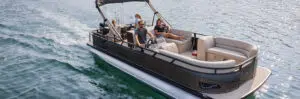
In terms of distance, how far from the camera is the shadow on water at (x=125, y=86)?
10.4 m

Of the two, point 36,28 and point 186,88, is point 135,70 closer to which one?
point 186,88

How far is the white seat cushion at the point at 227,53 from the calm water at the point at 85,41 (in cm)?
178

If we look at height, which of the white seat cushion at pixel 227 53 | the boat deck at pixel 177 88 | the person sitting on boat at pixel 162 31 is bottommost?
the boat deck at pixel 177 88

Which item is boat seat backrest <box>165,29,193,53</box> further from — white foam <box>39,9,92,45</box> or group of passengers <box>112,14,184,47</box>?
white foam <box>39,9,92,45</box>

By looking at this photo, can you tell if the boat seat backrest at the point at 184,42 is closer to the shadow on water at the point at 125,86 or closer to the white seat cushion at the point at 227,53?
the white seat cushion at the point at 227,53

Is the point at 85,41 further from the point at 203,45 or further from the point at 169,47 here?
the point at 203,45

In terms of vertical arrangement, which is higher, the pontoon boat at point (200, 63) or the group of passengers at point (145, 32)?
the group of passengers at point (145, 32)

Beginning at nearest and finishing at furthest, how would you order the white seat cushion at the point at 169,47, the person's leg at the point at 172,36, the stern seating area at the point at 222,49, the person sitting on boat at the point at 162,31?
the stern seating area at the point at 222,49
the white seat cushion at the point at 169,47
the person's leg at the point at 172,36
the person sitting on boat at the point at 162,31

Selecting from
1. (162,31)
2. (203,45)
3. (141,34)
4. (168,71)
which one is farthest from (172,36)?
(168,71)

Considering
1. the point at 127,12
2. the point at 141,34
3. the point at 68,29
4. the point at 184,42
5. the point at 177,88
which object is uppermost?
the point at 127,12

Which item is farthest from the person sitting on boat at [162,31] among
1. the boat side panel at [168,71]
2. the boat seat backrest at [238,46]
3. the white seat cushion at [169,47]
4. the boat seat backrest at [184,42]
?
the boat seat backrest at [238,46]

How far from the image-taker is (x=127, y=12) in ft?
77.4

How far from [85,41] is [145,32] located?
5652 mm

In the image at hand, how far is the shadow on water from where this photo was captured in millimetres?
10414
